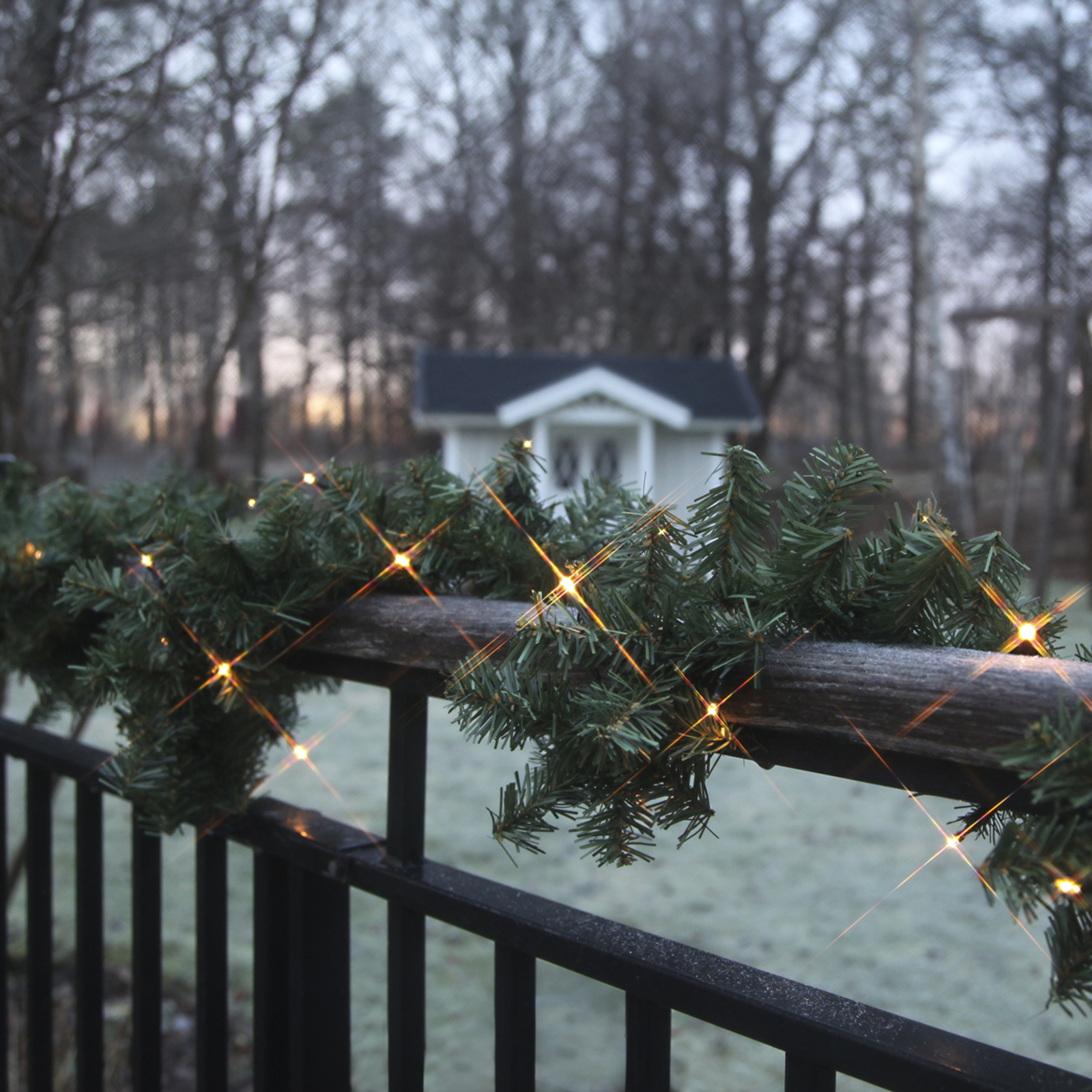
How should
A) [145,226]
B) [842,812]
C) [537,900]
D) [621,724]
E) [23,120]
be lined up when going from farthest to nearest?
1. [842,812]
2. [145,226]
3. [23,120]
4. [537,900]
5. [621,724]

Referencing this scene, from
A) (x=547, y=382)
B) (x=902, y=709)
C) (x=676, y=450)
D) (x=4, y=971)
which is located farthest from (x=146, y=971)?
(x=676, y=450)

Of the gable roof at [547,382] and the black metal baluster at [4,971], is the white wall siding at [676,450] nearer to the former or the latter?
the gable roof at [547,382]

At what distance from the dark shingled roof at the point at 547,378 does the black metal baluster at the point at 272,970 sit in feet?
27.2

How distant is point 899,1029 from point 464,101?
2.75m

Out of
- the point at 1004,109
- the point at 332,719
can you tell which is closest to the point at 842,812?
the point at 332,719

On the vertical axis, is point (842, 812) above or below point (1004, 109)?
below

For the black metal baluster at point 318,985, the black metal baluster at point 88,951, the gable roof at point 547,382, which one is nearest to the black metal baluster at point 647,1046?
the black metal baluster at point 318,985

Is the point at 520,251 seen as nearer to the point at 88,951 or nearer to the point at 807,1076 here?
the point at 88,951

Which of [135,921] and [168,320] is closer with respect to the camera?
[135,921]

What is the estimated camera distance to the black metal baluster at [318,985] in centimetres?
107

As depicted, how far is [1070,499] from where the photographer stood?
16.4m

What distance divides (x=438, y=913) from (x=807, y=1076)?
386 millimetres

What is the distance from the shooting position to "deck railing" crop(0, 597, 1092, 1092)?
63cm

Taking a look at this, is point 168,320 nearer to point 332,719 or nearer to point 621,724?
point 332,719
